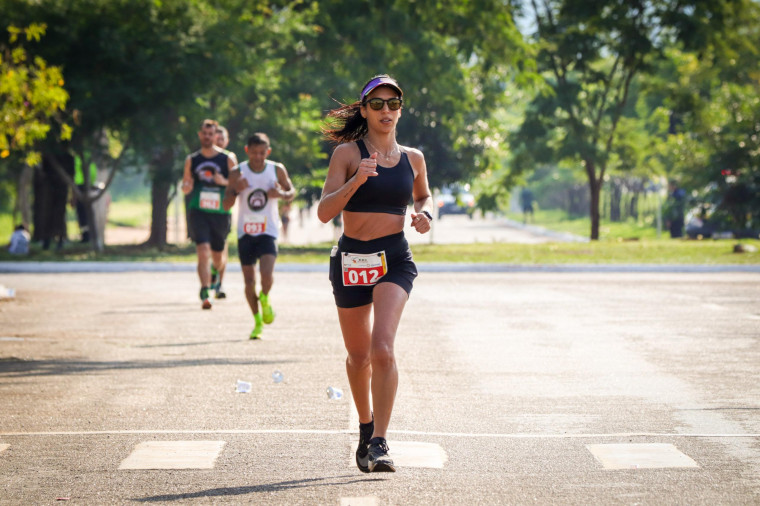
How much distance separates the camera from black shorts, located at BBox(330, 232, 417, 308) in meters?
6.63

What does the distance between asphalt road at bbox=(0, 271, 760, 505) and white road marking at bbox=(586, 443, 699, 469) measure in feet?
0.05

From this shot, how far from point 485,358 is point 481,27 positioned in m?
21.4

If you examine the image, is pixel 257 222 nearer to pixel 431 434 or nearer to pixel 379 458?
pixel 431 434

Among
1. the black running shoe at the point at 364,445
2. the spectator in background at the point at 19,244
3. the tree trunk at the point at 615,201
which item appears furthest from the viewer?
the tree trunk at the point at 615,201

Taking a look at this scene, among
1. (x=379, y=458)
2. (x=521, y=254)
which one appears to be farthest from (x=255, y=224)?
(x=521, y=254)

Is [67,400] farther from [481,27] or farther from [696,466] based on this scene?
[481,27]

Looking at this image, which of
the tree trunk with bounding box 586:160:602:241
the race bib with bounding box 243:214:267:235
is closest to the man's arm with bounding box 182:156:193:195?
the race bib with bounding box 243:214:267:235

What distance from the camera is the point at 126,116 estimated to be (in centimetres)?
2953

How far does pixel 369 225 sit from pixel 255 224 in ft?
20.7

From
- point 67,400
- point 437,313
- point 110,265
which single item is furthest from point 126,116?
point 67,400

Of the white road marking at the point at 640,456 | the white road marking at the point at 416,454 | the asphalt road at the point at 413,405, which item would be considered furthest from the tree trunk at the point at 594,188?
the white road marking at the point at 416,454

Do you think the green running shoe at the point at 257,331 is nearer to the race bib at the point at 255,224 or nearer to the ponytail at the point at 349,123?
the race bib at the point at 255,224

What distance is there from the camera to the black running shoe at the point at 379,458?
6.31m

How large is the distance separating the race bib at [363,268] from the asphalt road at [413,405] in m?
0.97
